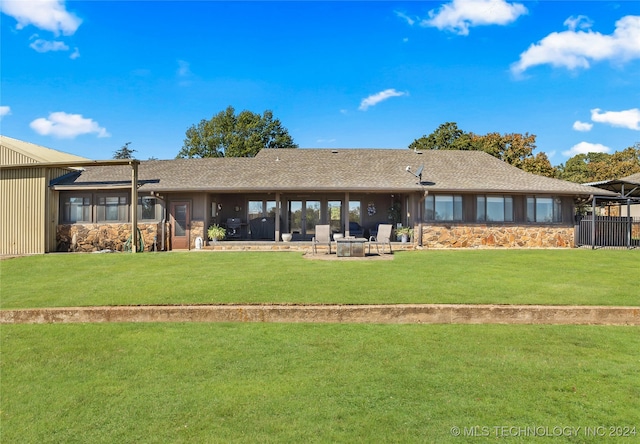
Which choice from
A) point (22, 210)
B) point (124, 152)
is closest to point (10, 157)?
point (22, 210)

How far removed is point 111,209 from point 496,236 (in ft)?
57.9

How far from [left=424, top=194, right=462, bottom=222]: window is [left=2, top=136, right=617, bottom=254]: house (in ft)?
0.15

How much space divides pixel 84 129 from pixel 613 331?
43157mm

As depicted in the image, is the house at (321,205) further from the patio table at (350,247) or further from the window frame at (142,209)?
the patio table at (350,247)

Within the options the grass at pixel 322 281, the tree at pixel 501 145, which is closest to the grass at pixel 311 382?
the grass at pixel 322 281

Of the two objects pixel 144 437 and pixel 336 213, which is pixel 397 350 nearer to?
pixel 144 437

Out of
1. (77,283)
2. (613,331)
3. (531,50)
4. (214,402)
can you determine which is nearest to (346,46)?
(531,50)

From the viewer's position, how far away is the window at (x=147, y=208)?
17734mm

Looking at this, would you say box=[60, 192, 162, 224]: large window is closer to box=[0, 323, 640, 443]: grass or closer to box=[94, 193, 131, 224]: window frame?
box=[94, 193, 131, 224]: window frame

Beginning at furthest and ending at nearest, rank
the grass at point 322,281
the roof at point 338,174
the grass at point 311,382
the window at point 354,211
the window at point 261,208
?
the window at point 261,208
the window at point 354,211
the roof at point 338,174
the grass at point 322,281
the grass at point 311,382

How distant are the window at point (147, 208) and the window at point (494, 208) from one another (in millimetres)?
14780

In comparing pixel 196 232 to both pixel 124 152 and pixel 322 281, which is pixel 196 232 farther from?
pixel 124 152

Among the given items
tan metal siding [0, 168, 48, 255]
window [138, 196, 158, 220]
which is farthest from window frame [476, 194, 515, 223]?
tan metal siding [0, 168, 48, 255]

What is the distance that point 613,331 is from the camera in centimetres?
549
